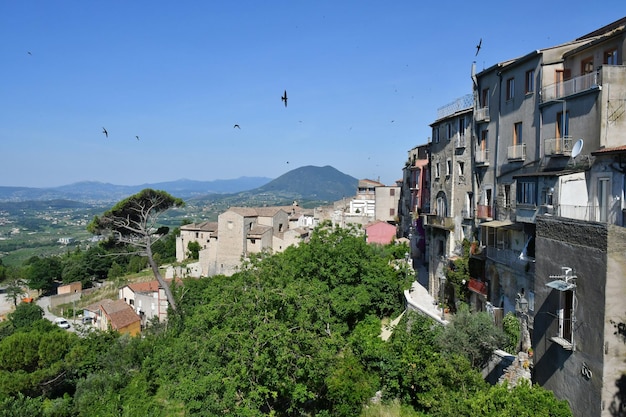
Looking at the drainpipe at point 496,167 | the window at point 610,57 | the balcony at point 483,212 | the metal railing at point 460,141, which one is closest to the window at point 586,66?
the window at point 610,57

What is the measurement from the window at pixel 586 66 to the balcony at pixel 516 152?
3450 millimetres

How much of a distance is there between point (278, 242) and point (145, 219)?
19.9 m

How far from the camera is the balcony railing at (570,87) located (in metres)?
15.1

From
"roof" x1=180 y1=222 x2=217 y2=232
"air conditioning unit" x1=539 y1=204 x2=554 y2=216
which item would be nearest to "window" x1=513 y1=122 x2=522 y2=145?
"air conditioning unit" x1=539 y1=204 x2=554 y2=216

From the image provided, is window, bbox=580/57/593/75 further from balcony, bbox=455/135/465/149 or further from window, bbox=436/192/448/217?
window, bbox=436/192/448/217

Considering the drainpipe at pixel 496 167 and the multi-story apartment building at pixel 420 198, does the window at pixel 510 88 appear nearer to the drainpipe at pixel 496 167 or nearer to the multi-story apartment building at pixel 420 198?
the drainpipe at pixel 496 167

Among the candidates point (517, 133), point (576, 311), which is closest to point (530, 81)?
point (517, 133)

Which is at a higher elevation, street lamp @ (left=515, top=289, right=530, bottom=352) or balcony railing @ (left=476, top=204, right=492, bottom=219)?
balcony railing @ (left=476, top=204, right=492, bottom=219)

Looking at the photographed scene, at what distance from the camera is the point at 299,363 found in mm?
16188

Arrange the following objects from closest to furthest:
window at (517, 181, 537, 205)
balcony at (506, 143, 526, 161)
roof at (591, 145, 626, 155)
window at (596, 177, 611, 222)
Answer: roof at (591, 145, 626, 155) < window at (596, 177, 611, 222) < window at (517, 181, 537, 205) < balcony at (506, 143, 526, 161)

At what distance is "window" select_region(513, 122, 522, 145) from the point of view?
19.3 meters

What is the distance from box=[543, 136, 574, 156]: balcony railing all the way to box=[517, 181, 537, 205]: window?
1.39 m

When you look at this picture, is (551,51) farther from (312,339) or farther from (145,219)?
(145,219)

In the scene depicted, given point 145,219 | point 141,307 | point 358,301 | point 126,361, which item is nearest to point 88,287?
point 141,307
